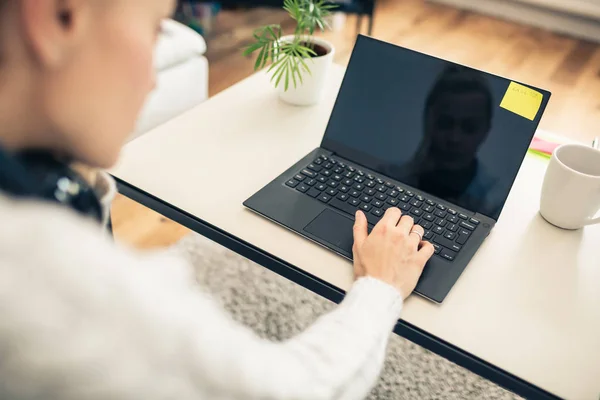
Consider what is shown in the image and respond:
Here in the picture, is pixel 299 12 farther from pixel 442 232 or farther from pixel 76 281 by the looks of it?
pixel 76 281

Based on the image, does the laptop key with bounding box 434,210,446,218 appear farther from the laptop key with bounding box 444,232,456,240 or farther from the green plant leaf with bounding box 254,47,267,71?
the green plant leaf with bounding box 254,47,267,71

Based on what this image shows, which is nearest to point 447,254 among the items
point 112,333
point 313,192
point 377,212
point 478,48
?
point 377,212

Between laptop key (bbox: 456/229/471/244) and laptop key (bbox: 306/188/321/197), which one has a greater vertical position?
laptop key (bbox: 456/229/471/244)

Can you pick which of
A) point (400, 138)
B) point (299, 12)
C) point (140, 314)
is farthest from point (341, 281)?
point (299, 12)

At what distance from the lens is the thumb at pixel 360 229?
0.78 meters

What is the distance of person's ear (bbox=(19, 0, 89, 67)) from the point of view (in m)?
0.40

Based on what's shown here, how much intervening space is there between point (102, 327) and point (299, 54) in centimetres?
86

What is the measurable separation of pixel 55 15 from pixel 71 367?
247 mm

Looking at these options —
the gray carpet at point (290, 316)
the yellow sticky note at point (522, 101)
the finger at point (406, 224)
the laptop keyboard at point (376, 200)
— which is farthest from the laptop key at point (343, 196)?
the gray carpet at point (290, 316)

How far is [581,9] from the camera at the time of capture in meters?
3.04

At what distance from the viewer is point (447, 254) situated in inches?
31.2

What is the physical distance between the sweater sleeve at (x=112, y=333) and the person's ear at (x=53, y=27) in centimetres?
13

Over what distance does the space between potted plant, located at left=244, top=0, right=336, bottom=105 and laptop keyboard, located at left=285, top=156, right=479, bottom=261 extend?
232 millimetres

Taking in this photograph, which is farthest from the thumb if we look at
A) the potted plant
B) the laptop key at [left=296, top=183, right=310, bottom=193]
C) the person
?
the potted plant
